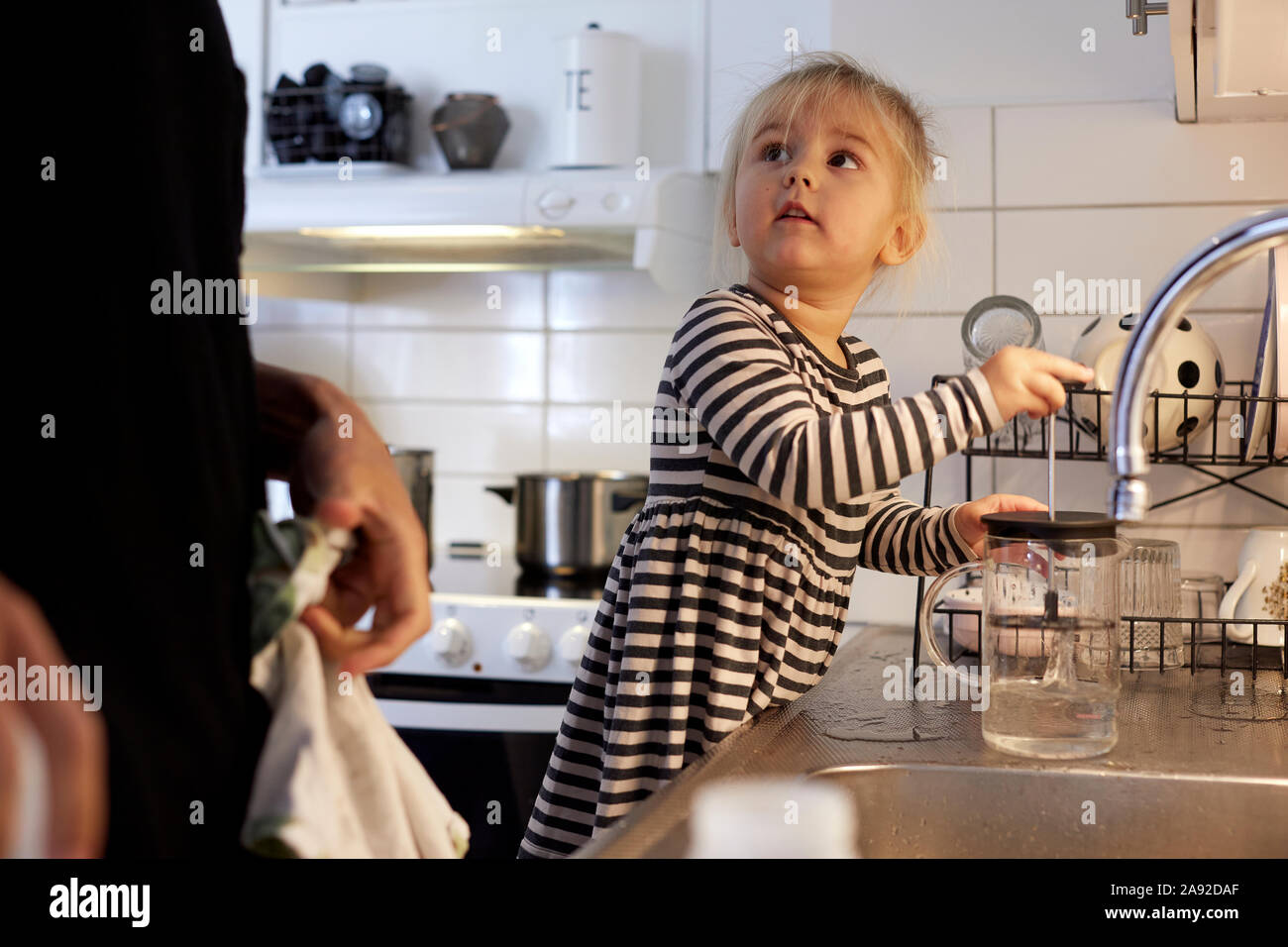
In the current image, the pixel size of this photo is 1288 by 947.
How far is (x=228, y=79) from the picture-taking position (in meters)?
0.40

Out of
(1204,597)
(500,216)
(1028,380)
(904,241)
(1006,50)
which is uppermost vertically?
(1006,50)

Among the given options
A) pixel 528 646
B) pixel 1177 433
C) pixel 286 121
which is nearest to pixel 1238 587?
pixel 1177 433

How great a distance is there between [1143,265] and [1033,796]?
91cm

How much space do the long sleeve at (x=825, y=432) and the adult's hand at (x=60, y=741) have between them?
1.72 ft

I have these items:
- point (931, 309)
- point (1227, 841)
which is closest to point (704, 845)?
point (1227, 841)

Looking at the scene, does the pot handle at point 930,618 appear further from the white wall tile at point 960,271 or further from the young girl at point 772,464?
the white wall tile at point 960,271

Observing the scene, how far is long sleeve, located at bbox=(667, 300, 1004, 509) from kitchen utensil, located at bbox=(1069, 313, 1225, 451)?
45 cm

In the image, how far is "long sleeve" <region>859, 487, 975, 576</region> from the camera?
96 centimetres

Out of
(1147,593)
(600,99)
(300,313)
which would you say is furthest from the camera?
(300,313)

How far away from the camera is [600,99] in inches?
73.8

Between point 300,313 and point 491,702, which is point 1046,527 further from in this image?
point 300,313

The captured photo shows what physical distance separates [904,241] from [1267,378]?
1.34ft

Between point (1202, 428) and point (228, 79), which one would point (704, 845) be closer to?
point (228, 79)

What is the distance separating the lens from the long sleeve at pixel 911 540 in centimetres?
96
